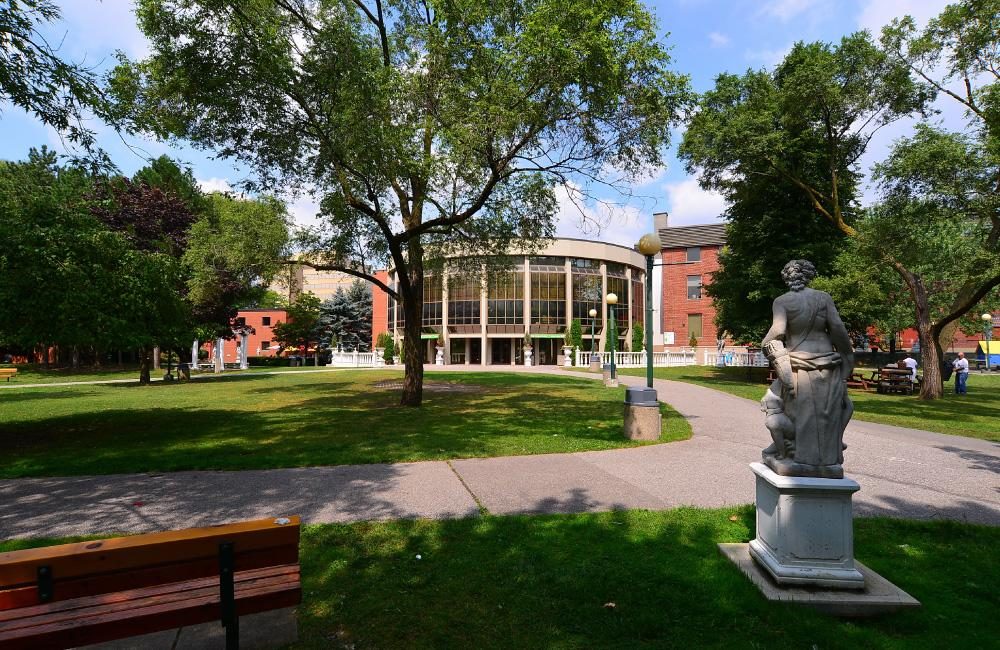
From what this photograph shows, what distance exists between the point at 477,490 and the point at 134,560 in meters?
3.90

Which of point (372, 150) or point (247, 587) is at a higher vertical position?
point (372, 150)

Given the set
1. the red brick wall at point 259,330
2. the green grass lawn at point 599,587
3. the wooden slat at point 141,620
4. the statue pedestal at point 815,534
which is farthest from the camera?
the red brick wall at point 259,330

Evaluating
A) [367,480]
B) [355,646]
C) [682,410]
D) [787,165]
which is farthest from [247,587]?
[787,165]

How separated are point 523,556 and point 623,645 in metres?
1.28

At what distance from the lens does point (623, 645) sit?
117 inches

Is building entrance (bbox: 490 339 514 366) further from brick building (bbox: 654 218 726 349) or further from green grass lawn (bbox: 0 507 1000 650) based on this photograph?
green grass lawn (bbox: 0 507 1000 650)

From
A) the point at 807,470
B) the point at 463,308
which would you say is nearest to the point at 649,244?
the point at 807,470

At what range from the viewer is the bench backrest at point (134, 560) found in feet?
7.63

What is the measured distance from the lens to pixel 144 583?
254 cm

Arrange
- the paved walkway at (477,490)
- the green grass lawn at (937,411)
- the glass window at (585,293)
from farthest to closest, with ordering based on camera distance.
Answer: the glass window at (585,293), the green grass lawn at (937,411), the paved walkway at (477,490)

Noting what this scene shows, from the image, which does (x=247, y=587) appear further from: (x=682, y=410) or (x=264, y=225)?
(x=264, y=225)

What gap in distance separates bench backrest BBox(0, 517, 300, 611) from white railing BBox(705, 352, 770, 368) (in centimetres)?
3714

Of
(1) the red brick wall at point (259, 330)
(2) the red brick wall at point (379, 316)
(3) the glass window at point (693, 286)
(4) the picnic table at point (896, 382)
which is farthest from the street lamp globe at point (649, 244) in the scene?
(1) the red brick wall at point (259, 330)

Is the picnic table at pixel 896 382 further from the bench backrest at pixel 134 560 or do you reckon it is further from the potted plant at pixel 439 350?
the potted plant at pixel 439 350
